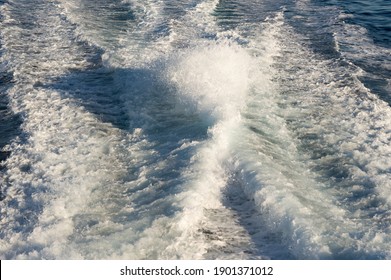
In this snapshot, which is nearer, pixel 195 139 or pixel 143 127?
pixel 195 139

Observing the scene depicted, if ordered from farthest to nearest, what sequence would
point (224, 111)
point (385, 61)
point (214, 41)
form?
point (214, 41) < point (385, 61) < point (224, 111)

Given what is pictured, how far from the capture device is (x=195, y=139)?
10.9m

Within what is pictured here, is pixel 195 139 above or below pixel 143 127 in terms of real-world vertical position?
above

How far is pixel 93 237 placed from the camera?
312 inches

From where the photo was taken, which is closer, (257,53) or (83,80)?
(83,80)

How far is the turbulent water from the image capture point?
8023mm

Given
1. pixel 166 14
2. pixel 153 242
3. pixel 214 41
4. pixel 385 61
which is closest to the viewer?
pixel 153 242

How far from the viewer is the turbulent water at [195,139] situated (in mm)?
8023

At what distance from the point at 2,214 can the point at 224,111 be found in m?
5.74

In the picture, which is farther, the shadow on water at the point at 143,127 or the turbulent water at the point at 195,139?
the shadow on water at the point at 143,127

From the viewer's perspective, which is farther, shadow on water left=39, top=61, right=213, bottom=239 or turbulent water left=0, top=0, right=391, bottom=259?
shadow on water left=39, top=61, right=213, bottom=239

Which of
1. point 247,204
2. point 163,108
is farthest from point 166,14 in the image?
point 247,204

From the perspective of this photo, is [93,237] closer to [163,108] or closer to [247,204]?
[247,204]

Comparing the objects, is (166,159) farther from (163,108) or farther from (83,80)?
(83,80)
